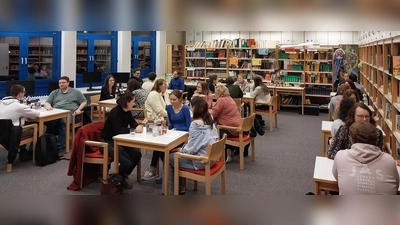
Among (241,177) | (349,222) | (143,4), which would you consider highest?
(143,4)

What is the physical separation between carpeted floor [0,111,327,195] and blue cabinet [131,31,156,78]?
7121mm

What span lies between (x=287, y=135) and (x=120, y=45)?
21.1ft

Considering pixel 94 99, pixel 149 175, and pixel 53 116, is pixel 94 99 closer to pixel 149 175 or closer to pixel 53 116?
pixel 53 116

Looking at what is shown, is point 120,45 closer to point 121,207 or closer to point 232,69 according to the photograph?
point 232,69

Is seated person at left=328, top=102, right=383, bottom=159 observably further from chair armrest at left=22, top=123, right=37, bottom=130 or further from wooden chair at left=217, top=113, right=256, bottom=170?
chair armrest at left=22, top=123, right=37, bottom=130

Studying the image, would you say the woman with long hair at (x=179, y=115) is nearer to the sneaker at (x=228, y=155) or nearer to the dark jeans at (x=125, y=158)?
the dark jeans at (x=125, y=158)

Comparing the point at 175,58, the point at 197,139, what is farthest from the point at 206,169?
the point at 175,58

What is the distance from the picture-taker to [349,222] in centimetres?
31

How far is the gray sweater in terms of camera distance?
252cm

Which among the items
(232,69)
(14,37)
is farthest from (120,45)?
(232,69)

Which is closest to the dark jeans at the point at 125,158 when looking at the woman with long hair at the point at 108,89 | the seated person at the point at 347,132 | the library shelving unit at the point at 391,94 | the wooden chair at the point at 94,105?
the seated person at the point at 347,132

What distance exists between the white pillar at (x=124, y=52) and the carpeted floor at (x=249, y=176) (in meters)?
5.91

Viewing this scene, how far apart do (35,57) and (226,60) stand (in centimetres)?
695

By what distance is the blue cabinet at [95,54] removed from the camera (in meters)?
10.5
